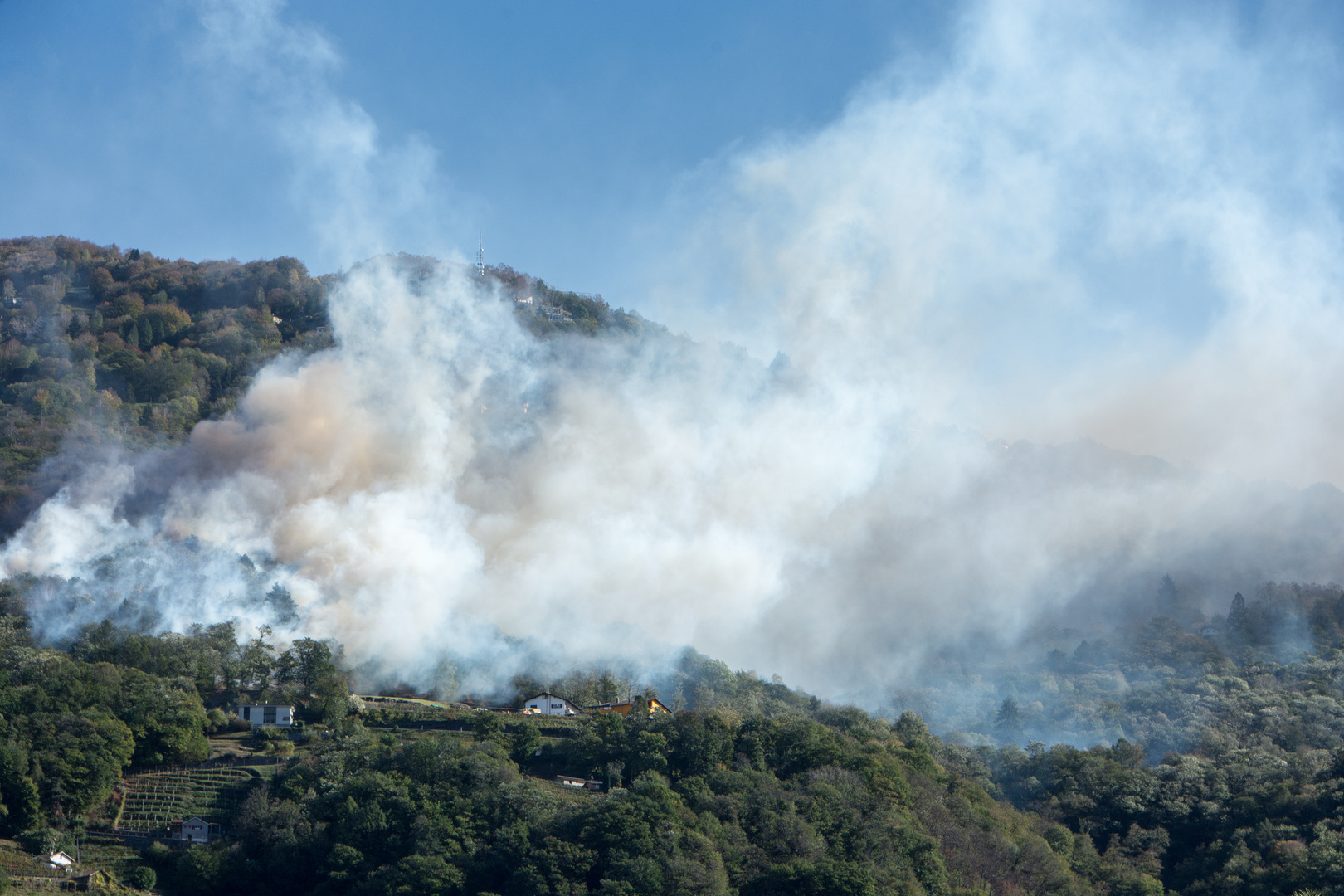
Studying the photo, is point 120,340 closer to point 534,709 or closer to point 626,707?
point 534,709

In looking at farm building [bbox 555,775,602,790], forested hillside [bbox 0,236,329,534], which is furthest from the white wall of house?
forested hillside [bbox 0,236,329,534]

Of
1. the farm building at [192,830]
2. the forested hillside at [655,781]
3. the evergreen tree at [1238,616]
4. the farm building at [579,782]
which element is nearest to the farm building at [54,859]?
the forested hillside at [655,781]

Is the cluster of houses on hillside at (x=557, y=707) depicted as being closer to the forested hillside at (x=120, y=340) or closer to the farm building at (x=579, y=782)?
the farm building at (x=579, y=782)

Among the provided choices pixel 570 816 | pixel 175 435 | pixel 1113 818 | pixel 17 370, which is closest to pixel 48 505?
pixel 175 435

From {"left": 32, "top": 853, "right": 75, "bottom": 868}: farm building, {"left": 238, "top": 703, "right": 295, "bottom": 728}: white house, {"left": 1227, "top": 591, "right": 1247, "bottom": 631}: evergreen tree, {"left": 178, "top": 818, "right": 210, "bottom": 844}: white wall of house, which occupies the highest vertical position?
{"left": 1227, "top": 591, "right": 1247, "bottom": 631}: evergreen tree

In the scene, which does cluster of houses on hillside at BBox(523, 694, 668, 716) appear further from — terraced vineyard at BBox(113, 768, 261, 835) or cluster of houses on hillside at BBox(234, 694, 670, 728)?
terraced vineyard at BBox(113, 768, 261, 835)

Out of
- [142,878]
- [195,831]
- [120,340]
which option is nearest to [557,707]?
[195,831]

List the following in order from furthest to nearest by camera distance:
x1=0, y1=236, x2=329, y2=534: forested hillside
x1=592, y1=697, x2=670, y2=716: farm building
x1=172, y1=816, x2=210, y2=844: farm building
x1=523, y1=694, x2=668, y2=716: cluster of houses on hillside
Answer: x1=0, y1=236, x2=329, y2=534: forested hillside < x1=523, y1=694, x2=668, y2=716: cluster of houses on hillside < x1=592, y1=697, x2=670, y2=716: farm building < x1=172, y1=816, x2=210, y2=844: farm building
